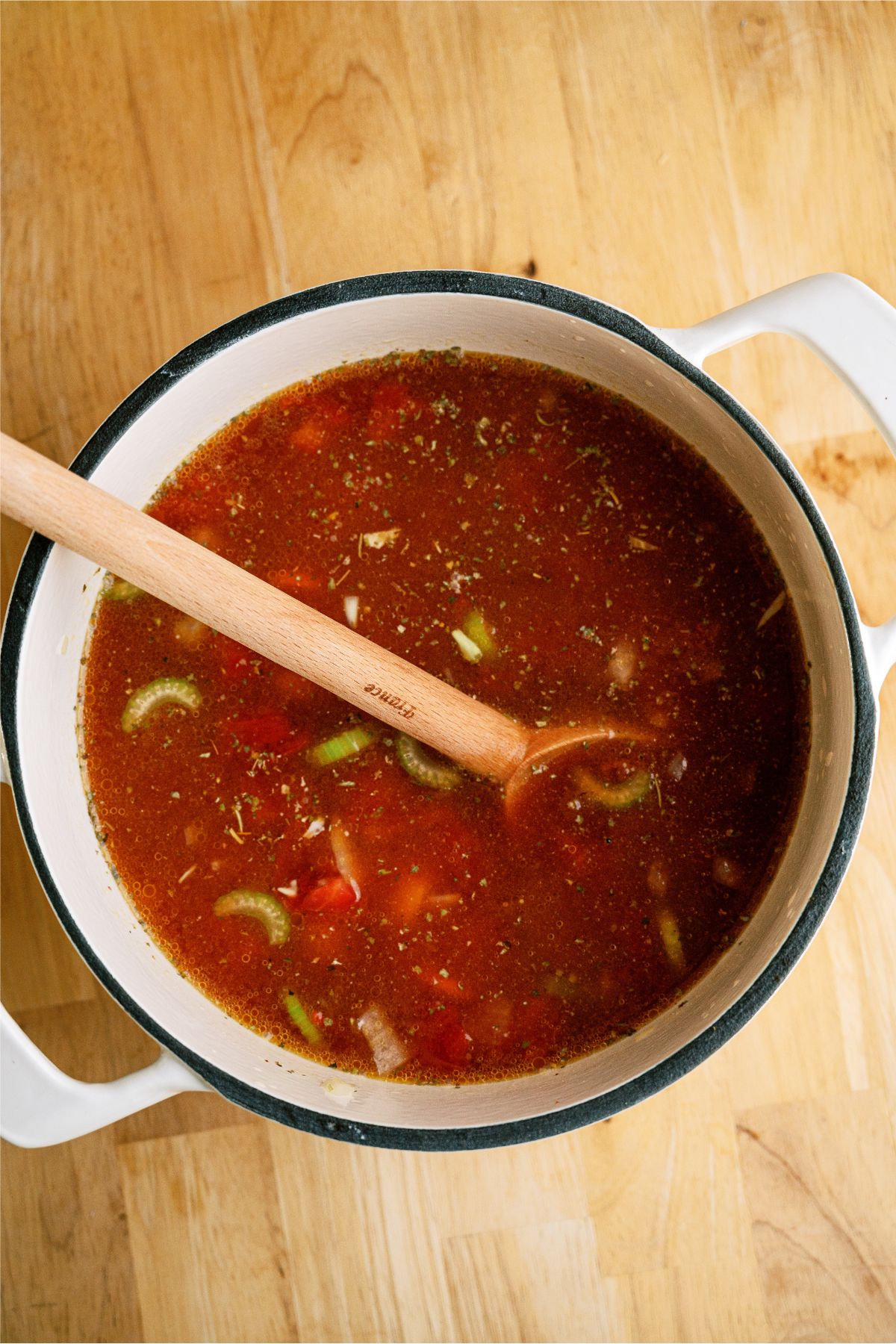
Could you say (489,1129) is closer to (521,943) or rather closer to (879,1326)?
(521,943)

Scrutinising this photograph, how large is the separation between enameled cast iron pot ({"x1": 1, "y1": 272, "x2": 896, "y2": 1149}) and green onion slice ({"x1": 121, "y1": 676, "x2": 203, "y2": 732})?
10 centimetres

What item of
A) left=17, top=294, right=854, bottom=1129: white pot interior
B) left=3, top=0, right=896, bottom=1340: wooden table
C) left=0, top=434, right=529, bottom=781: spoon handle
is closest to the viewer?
left=0, top=434, right=529, bottom=781: spoon handle

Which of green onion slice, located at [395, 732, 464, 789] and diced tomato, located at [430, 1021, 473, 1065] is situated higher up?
green onion slice, located at [395, 732, 464, 789]

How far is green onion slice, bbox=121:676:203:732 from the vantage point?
1.62m

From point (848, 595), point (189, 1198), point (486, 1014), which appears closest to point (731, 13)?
point (848, 595)

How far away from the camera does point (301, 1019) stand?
1.63 meters

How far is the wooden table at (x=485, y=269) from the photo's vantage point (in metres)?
1.70

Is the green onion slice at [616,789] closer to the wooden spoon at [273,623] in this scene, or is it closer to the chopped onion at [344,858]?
the wooden spoon at [273,623]

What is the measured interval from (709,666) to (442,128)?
3.43 feet

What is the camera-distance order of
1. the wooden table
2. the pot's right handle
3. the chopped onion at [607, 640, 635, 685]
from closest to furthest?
the pot's right handle
the chopped onion at [607, 640, 635, 685]
the wooden table

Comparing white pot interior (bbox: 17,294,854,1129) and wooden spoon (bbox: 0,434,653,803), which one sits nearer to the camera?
wooden spoon (bbox: 0,434,653,803)

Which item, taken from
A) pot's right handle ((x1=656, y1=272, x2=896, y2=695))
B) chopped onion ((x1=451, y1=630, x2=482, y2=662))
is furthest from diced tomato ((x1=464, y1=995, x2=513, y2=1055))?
pot's right handle ((x1=656, y1=272, x2=896, y2=695))

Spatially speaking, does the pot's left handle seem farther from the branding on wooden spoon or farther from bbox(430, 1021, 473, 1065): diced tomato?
the branding on wooden spoon

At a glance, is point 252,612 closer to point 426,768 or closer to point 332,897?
point 426,768
